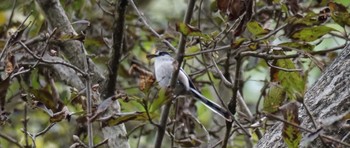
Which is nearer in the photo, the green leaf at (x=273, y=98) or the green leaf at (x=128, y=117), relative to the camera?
the green leaf at (x=128, y=117)

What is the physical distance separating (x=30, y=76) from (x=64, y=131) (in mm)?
1046

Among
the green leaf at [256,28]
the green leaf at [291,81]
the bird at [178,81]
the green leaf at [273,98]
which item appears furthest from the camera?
the bird at [178,81]

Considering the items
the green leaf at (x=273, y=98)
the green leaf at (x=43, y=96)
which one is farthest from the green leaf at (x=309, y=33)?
the green leaf at (x=43, y=96)

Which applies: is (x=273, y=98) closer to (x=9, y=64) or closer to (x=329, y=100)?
(x=329, y=100)

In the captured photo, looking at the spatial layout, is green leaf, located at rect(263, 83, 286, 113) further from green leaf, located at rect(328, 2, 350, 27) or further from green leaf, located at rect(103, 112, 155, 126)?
green leaf, located at rect(103, 112, 155, 126)

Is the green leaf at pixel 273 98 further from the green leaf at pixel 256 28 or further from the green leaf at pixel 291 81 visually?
the green leaf at pixel 256 28

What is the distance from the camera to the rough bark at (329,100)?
1.45 metres

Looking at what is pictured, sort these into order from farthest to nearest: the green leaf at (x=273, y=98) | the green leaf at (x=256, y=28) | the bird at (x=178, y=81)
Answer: the bird at (x=178, y=81), the green leaf at (x=273, y=98), the green leaf at (x=256, y=28)

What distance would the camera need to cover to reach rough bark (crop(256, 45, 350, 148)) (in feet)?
4.77

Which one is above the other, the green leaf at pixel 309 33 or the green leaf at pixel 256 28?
the green leaf at pixel 256 28

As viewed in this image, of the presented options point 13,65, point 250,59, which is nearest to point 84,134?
point 250,59

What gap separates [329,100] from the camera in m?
1.50

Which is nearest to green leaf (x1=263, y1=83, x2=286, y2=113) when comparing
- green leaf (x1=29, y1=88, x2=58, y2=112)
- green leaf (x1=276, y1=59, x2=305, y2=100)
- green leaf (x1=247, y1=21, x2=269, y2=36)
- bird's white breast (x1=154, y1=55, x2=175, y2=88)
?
green leaf (x1=276, y1=59, x2=305, y2=100)

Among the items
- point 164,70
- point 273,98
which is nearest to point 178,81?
point 164,70
